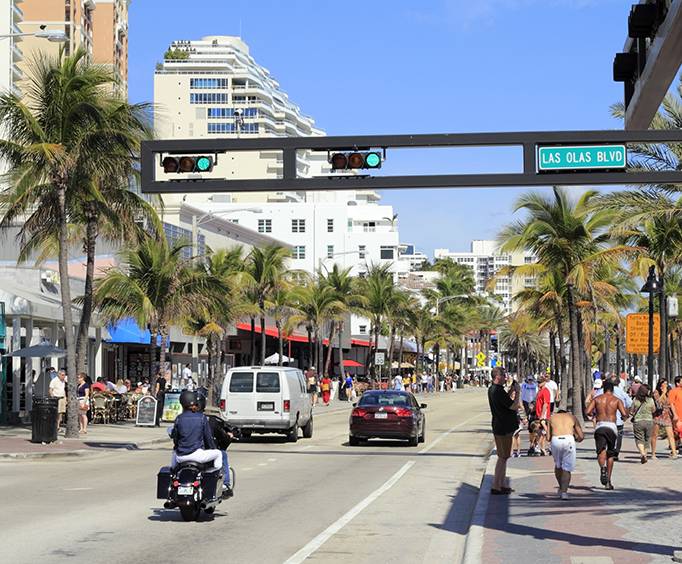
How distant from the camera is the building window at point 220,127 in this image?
16925 centimetres

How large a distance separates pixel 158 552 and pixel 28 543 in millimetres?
1585

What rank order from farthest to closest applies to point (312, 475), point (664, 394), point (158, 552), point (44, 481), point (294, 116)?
point (294, 116)
point (664, 394)
point (312, 475)
point (44, 481)
point (158, 552)

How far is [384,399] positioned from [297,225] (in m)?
97.2

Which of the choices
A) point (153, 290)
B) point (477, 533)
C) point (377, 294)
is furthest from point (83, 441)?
point (377, 294)

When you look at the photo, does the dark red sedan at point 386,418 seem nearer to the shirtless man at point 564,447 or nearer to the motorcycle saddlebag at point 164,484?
the shirtless man at point 564,447

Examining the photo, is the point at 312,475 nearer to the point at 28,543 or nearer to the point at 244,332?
the point at 28,543

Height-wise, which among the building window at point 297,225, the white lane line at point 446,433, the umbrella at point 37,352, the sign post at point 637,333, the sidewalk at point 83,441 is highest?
the building window at point 297,225

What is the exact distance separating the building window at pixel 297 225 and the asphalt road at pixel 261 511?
99.7 m

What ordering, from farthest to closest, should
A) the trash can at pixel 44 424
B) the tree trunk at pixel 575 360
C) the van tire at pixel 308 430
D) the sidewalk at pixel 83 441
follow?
1. the tree trunk at pixel 575 360
2. the van tire at pixel 308 430
3. the trash can at pixel 44 424
4. the sidewalk at pixel 83 441

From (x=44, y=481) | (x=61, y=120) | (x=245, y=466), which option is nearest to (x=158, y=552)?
(x=44, y=481)

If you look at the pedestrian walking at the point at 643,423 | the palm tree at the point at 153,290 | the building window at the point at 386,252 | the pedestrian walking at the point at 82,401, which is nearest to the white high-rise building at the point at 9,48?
the building window at the point at 386,252

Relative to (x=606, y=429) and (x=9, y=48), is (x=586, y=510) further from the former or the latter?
(x=9, y=48)

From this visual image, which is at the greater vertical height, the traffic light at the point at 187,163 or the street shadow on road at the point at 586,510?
the traffic light at the point at 187,163

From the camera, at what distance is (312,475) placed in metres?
22.1
